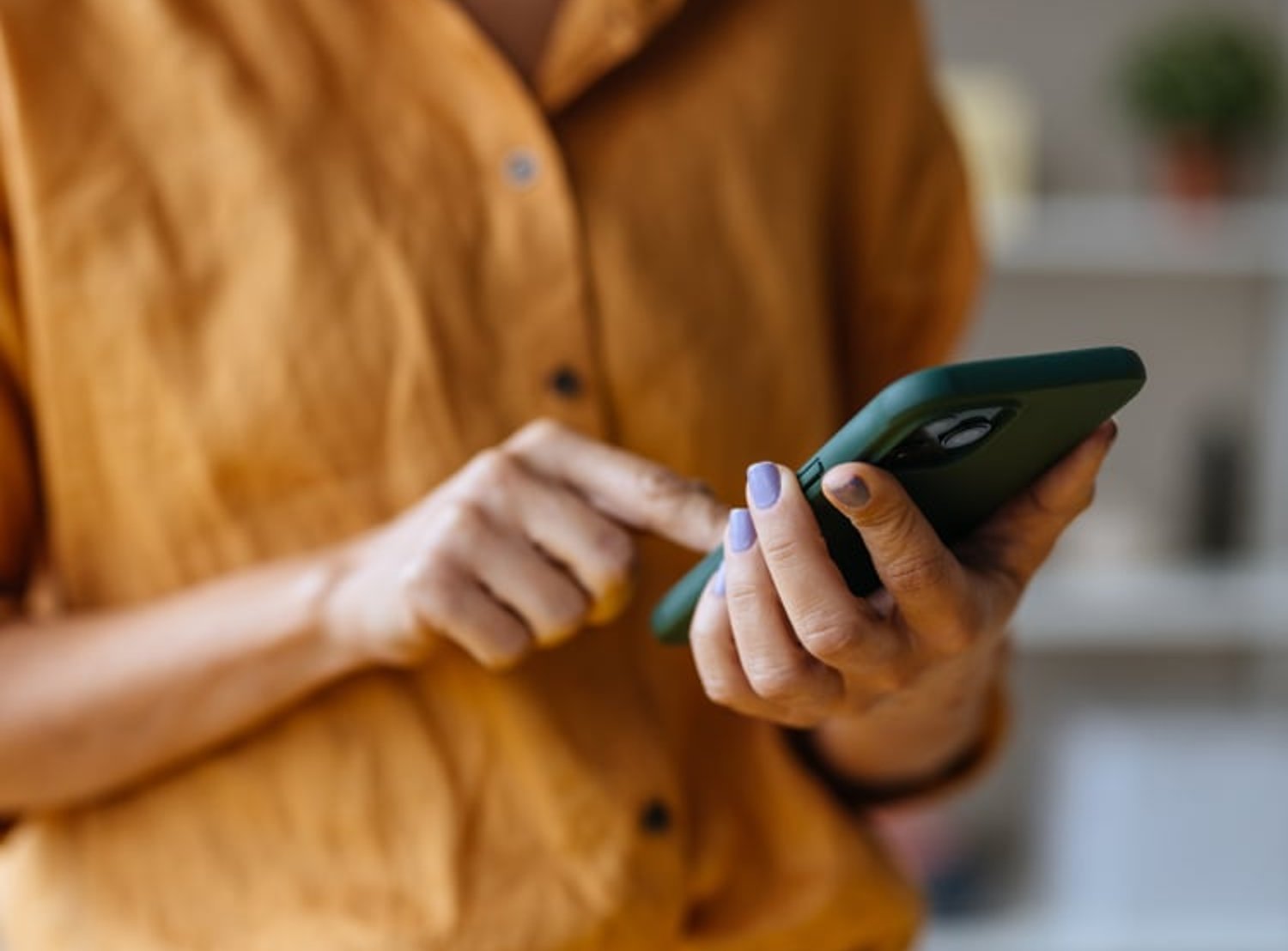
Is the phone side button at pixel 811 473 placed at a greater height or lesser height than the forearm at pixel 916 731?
greater

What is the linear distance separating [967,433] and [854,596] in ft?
0.19

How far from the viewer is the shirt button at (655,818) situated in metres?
0.63

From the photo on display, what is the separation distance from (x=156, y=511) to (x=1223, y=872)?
156 cm

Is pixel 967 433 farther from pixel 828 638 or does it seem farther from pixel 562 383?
pixel 562 383

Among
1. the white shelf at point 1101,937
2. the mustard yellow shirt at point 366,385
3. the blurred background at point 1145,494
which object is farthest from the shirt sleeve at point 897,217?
the white shelf at point 1101,937

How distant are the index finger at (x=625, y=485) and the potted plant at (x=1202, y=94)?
4.79 ft

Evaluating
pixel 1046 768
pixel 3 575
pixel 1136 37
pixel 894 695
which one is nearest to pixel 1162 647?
pixel 1046 768

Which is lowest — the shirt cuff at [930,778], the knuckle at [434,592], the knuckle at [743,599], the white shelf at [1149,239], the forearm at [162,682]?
the white shelf at [1149,239]

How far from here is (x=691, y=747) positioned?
0.67 meters

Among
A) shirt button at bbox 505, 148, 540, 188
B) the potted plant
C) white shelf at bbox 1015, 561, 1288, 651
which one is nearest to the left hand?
shirt button at bbox 505, 148, 540, 188

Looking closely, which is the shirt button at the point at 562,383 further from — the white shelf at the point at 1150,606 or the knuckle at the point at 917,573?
the white shelf at the point at 1150,606

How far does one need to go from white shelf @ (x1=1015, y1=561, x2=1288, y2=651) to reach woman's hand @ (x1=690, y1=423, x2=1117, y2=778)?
132cm

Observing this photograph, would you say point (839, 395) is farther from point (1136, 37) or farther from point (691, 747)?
point (1136, 37)

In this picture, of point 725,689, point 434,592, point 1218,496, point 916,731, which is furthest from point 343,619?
point 1218,496
